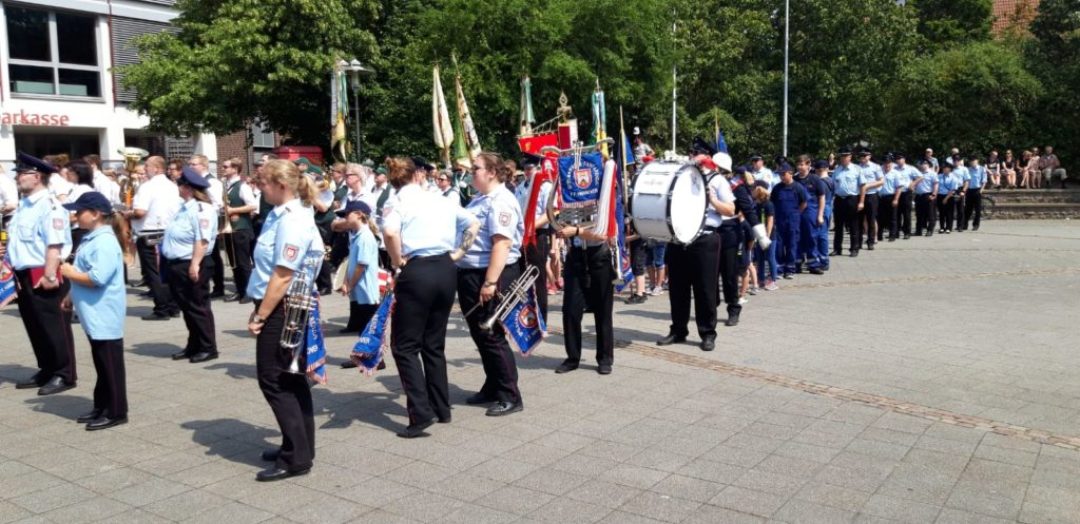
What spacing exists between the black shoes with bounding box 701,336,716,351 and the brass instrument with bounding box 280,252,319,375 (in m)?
4.43

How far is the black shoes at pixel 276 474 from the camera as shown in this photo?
16.9 feet

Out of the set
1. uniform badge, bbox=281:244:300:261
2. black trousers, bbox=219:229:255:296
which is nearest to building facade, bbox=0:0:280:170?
black trousers, bbox=219:229:255:296

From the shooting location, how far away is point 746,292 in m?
11.8

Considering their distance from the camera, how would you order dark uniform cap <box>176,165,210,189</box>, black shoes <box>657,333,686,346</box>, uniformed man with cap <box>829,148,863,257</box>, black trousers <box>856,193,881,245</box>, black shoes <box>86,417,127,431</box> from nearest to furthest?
1. black shoes <box>86,417,127,431</box>
2. dark uniform cap <box>176,165,210,189</box>
3. black shoes <box>657,333,686,346</box>
4. uniformed man with cap <box>829,148,863,257</box>
5. black trousers <box>856,193,881,245</box>

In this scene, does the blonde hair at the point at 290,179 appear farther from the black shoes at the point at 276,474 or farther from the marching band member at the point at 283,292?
the black shoes at the point at 276,474

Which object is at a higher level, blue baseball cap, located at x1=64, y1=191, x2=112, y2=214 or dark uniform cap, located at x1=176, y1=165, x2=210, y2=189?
dark uniform cap, located at x1=176, y1=165, x2=210, y2=189

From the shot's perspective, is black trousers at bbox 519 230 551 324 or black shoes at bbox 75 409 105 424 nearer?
black shoes at bbox 75 409 105 424

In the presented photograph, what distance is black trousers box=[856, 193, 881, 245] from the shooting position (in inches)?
684

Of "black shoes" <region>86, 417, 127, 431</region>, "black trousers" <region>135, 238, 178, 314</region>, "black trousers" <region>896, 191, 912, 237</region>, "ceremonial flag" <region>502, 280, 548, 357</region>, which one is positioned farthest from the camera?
"black trousers" <region>896, 191, 912, 237</region>

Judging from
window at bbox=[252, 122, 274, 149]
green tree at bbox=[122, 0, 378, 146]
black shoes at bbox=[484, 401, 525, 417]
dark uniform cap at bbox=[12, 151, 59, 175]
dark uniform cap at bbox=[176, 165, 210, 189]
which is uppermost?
green tree at bbox=[122, 0, 378, 146]

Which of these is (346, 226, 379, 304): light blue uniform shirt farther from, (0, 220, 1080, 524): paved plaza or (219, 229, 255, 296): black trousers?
(219, 229, 255, 296): black trousers

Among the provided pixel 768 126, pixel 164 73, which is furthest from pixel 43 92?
pixel 768 126

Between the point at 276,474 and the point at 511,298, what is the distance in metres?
2.11

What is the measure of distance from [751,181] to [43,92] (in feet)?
83.6
